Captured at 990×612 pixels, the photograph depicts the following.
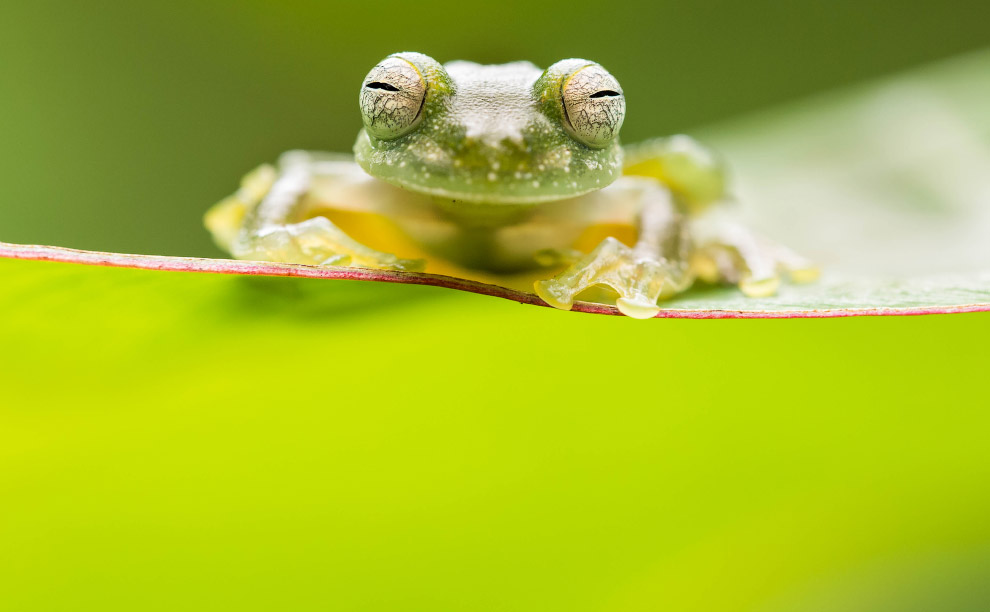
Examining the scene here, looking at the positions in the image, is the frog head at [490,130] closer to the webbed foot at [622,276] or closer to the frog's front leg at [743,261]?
the webbed foot at [622,276]

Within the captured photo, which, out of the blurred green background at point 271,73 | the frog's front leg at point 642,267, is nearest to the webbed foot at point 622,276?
the frog's front leg at point 642,267

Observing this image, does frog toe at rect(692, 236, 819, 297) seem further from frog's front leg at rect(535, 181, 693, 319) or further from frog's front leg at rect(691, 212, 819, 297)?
frog's front leg at rect(535, 181, 693, 319)

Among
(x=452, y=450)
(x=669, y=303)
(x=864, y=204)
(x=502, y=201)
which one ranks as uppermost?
(x=864, y=204)

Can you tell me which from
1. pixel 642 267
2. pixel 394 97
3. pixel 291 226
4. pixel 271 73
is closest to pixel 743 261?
pixel 642 267

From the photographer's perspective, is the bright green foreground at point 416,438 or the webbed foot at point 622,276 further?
the webbed foot at point 622,276

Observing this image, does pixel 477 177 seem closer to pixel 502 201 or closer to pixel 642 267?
pixel 502 201
